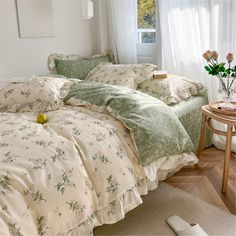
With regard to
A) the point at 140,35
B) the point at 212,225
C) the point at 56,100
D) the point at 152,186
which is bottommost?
the point at 212,225

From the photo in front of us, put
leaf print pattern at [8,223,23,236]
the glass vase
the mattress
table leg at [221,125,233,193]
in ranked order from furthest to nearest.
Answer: the mattress → the glass vase → table leg at [221,125,233,193] → leaf print pattern at [8,223,23,236]

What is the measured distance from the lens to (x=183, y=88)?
2270 mm

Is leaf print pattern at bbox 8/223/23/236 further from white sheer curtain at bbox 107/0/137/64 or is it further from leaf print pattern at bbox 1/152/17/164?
white sheer curtain at bbox 107/0/137/64

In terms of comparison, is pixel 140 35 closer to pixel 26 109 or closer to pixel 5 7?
pixel 5 7

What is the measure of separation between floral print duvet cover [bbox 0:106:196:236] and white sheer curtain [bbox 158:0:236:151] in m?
1.19

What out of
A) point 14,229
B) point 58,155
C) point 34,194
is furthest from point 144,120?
point 14,229

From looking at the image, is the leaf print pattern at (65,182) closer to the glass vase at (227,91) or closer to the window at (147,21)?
the glass vase at (227,91)

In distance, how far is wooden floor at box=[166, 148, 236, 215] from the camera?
5.79ft

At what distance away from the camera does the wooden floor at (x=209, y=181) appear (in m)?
1.76

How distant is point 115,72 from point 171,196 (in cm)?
124

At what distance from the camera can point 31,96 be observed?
1826mm

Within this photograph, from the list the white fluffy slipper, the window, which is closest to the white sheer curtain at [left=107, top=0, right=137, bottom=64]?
→ the window

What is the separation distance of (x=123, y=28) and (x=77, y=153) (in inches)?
81.3

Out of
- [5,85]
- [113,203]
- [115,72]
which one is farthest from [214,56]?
[5,85]
